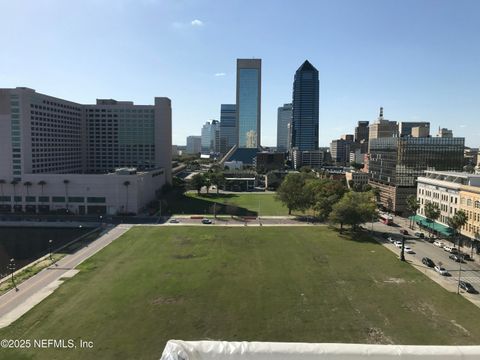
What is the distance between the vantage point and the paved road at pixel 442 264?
4847 centimetres

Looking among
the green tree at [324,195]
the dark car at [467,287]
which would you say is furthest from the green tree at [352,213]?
the dark car at [467,287]

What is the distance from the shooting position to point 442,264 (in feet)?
187

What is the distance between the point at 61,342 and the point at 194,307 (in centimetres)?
1325

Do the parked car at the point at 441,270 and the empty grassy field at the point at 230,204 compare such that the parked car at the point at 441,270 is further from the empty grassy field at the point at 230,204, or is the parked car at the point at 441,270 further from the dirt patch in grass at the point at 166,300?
the empty grassy field at the point at 230,204

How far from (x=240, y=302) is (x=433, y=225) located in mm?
55064

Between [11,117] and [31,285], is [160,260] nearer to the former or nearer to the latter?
[31,285]

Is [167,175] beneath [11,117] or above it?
beneath

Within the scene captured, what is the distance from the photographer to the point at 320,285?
4659 cm

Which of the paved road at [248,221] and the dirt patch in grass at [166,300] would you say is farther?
the paved road at [248,221]

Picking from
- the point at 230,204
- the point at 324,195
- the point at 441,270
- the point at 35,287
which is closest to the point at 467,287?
the point at 441,270

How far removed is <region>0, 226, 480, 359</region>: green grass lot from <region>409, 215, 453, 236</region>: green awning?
20.0 meters

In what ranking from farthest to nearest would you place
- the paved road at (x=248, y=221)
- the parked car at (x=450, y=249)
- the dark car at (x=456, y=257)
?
the paved road at (x=248, y=221), the parked car at (x=450, y=249), the dark car at (x=456, y=257)

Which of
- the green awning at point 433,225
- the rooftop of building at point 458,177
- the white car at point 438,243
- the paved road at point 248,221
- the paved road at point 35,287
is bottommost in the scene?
the paved road at point 35,287

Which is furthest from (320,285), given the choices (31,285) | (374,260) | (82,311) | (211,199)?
(211,199)
